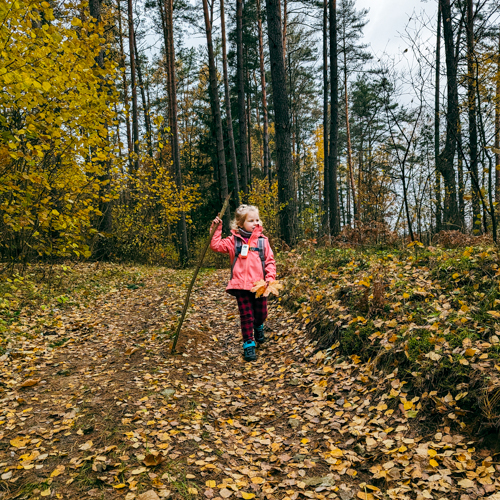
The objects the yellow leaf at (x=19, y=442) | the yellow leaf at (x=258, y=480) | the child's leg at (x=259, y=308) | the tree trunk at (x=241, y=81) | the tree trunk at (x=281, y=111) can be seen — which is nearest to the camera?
the yellow leaf at (x=258, y=480)

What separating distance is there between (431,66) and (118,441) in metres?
7.01

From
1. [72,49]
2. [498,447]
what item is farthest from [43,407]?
[72,49]

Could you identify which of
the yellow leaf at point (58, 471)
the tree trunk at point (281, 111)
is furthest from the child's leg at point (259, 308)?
the tree trunk at point (281, 111)

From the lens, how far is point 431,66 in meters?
5.92

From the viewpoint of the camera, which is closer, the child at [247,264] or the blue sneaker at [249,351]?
the child at [247,264]

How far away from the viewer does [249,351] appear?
454cm

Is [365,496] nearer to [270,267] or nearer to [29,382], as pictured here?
[270,267]

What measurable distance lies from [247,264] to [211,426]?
6.46ft

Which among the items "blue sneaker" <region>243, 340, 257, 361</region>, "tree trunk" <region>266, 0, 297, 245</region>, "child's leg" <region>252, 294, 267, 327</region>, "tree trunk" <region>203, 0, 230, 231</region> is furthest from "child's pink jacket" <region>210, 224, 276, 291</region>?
"tree trunk" <region>203, 0, 230, 231</region>

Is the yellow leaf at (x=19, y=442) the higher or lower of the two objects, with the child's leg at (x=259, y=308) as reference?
lower

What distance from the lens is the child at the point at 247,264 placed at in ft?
14.5

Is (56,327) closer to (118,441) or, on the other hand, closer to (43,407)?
(43,407)

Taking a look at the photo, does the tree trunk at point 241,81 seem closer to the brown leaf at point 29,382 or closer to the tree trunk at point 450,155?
the tree trunk at point 450,155

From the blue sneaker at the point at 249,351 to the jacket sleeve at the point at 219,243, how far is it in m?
1.26
